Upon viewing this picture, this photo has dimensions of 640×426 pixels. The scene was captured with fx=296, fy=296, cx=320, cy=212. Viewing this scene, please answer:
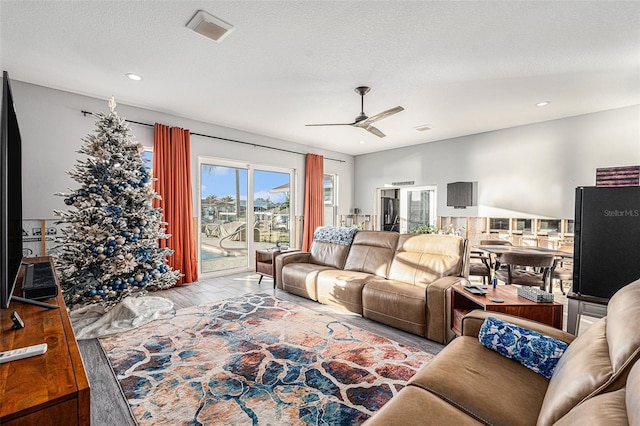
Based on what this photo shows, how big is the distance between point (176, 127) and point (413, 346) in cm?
457

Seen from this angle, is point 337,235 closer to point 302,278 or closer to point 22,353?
point 302,278

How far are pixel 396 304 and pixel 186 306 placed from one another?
2.58 metres

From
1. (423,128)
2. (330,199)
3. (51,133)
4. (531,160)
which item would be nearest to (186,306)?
(51,133)

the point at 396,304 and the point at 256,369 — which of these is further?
the point at 396,304

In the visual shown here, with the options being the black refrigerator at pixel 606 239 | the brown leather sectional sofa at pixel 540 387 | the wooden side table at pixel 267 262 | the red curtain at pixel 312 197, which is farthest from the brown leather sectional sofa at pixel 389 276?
the red curtain at pixel 312 197

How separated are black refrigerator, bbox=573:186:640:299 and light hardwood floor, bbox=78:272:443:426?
1.31 metres

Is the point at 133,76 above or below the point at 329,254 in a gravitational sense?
above

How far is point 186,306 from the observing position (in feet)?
12.3

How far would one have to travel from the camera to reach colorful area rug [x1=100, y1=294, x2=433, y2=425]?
184 centimetres

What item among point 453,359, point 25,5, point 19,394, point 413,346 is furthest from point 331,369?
point 25,5

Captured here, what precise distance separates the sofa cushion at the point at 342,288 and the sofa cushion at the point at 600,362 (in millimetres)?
2294

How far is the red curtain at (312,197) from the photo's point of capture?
677 centimetres

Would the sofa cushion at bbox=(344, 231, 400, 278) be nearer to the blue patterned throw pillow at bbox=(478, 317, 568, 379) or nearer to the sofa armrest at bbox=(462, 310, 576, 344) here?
the sofa armrest at bbox=(462, 310, 576, 344)

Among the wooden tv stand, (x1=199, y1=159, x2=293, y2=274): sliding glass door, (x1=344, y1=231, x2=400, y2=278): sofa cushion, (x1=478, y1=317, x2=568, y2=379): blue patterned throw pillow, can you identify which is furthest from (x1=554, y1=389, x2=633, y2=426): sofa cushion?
(x1=199, y1=159, x2=293, y2=274): sliding glass door
